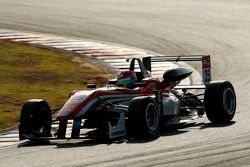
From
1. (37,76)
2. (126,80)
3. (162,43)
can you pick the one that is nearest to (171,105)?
(126,80)

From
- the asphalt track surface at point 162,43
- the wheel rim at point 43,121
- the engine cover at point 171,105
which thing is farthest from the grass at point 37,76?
the engine cover at point 171,105

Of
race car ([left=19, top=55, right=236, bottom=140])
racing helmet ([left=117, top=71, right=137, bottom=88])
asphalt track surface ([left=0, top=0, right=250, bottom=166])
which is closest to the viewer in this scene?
asphalt track surface ([left=0, top=0, right=250, bottom=166])

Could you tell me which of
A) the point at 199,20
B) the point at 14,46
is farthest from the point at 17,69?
the point at 199,20

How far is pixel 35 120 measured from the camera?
17.1m

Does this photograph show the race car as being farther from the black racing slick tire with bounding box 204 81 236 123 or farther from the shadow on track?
the shadow on track

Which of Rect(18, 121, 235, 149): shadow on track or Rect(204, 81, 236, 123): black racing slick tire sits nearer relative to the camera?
Rect(18, 121, 235, 149): shadow on track

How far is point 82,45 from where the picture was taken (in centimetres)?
3050

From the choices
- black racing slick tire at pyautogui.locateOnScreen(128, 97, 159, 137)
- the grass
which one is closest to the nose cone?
black racing slick tire at pyautogui.locateOnScreen(128, 97, 159, 137)

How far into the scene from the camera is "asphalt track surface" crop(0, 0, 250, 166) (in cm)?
1413

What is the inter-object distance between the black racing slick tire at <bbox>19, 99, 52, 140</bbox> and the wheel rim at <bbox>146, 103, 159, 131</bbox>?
6.61 feet

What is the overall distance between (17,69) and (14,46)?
3623 millimetres

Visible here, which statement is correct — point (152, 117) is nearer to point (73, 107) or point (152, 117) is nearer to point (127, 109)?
point (127, 109)

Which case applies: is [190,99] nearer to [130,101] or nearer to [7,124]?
[130,101]

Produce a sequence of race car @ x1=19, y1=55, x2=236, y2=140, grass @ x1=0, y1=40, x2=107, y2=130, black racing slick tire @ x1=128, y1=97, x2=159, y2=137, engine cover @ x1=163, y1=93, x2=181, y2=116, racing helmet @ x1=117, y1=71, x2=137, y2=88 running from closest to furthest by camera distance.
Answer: black racing slick tire @ x1=128, y1=97, x2=159, y2=137 < race car @ x1=19, y1=55, x2=236, y2=140 < engine cover @ x1=163, y1=93, x2=181, y2=116 < racing helmet @ x1=117, y1=71, x2=137, y2=88 < grass @ x1=0, y1=40, x2=107, y2=130
